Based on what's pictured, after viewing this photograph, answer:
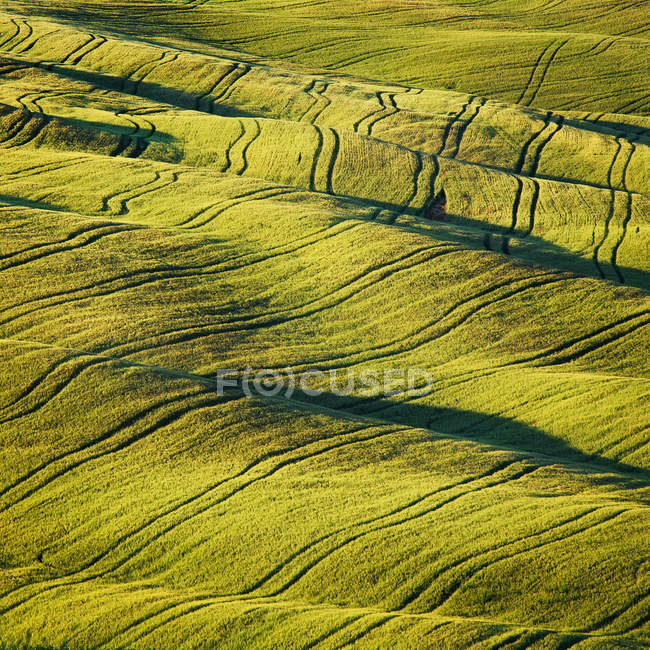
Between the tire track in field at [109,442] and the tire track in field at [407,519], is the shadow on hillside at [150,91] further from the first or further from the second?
the tire track in field at [407,519]

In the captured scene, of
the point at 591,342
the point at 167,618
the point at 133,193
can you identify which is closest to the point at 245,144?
the point at 133,193

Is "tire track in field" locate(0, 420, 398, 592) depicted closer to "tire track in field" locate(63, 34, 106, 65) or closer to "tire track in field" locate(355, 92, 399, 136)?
"tire track in field" locate(355, 92, 399, 136)

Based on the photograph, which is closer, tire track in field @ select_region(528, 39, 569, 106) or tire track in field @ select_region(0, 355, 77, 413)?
tire track in field @ select_region(0, 355, 77, 413)

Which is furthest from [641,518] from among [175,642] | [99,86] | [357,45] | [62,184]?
[357,45]

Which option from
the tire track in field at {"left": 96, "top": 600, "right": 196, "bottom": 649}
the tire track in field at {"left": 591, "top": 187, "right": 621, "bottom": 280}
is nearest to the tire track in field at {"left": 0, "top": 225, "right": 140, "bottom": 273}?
the tire track in field at {"left": 96, "top": 600, "right": 196, "bottom": 649}

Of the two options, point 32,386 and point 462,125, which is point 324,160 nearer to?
point 462,125
